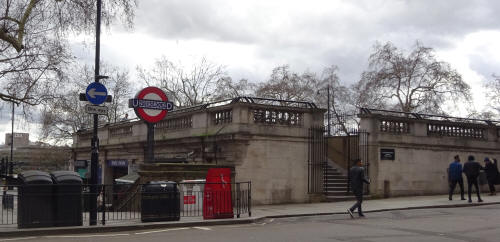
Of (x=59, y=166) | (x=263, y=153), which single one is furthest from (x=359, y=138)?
(x=59, y=166)

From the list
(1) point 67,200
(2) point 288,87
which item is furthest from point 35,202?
(2) point 288,87

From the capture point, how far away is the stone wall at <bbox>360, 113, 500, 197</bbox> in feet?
65.5

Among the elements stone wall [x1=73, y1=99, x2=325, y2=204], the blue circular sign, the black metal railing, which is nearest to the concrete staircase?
stone wall [x1=73, y1=99, x2=325, y2=204]

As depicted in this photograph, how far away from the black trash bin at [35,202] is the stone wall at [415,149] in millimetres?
12249

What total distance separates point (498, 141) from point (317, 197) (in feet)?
35.9

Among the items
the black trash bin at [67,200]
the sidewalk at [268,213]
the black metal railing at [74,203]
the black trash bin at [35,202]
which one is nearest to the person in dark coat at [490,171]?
the sidewalk at [268,213]

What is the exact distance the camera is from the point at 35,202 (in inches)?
444

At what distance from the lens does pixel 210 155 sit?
18.4 meters

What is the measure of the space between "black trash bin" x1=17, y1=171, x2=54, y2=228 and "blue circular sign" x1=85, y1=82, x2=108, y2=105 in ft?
6.91

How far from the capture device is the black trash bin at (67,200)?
454 inches

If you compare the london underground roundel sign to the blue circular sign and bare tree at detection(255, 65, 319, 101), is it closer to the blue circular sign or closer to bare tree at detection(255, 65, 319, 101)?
the blue circular sign

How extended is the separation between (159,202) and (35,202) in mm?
2756

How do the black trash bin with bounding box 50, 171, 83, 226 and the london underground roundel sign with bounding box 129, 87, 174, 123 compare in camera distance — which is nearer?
the black trash bin with bounding box 50, 171, 83, 226

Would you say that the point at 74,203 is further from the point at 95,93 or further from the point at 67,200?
the point at 95,93
